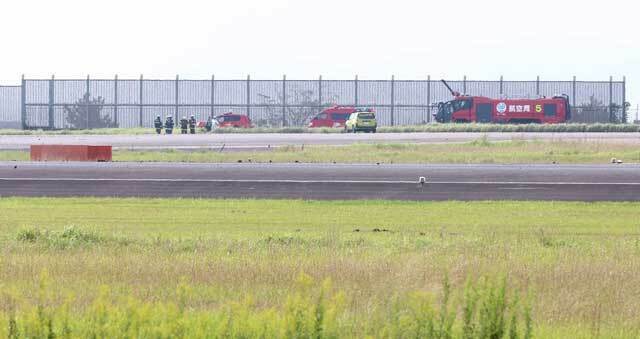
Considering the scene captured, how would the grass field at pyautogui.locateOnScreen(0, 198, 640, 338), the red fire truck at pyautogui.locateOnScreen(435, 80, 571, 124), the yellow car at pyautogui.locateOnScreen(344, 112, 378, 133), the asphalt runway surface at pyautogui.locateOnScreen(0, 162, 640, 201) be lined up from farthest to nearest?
the red fire truck at pyautogui.locateOnScreen(435, 80, 571, 124) → the yellow car at pyautogui.locateOnScreen(344, 112, 378, 133) → the asphalt runway surface at pyautogui.locateOnScreen(0, 162, 640, 201) → the grass field at pyautogui.locateOnScreen(0, 198, 640, 338)

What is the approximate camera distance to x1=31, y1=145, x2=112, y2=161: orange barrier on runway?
1884 inches

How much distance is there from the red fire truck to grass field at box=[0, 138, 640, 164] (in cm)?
3018

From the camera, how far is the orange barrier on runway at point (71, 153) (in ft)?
157

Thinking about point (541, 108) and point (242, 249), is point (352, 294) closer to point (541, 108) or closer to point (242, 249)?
point (242, 249)

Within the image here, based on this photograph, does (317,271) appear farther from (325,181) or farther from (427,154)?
(427,154)

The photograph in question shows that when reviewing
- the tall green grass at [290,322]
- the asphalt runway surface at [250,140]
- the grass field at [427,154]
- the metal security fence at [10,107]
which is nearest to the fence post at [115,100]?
the metal security fence at [10,107]

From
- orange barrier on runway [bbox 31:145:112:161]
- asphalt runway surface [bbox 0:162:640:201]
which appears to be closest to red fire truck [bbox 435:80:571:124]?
orange barrier on runway [bbox 31:145:112:161]

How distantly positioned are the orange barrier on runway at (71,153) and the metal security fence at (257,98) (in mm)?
42994

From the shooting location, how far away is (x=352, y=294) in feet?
44.8

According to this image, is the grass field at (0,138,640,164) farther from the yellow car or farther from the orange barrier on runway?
the yellow car

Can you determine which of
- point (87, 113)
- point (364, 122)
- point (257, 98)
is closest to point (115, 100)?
point (87, 113)

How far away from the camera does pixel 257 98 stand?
93.4 metres

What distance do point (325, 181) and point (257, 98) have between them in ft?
191

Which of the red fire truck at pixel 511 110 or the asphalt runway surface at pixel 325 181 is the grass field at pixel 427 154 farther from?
the red fire truck at pixel 511 110
